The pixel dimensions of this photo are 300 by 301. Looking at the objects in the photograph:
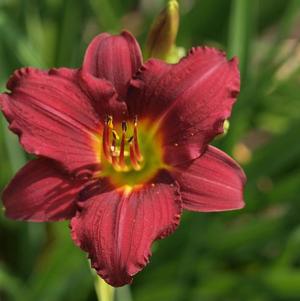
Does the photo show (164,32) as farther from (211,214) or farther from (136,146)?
(211,214)

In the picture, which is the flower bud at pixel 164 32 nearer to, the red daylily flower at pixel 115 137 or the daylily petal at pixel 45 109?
the red daylily flower at pixel 115 137

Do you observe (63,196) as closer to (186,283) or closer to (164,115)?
(164,115)

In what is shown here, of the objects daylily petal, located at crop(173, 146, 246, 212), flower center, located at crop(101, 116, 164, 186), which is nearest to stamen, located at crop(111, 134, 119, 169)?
flower center, located at crop(101, 116, 164, 186)

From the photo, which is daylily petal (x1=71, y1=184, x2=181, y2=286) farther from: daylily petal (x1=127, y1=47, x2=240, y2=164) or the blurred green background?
the blurred green background

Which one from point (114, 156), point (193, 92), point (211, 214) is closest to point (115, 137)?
point (114, 156)

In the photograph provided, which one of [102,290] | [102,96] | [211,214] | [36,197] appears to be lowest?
[211,214]

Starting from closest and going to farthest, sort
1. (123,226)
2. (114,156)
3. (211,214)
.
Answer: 1. (123,226)
2. (114,156)
3. (211,214)
